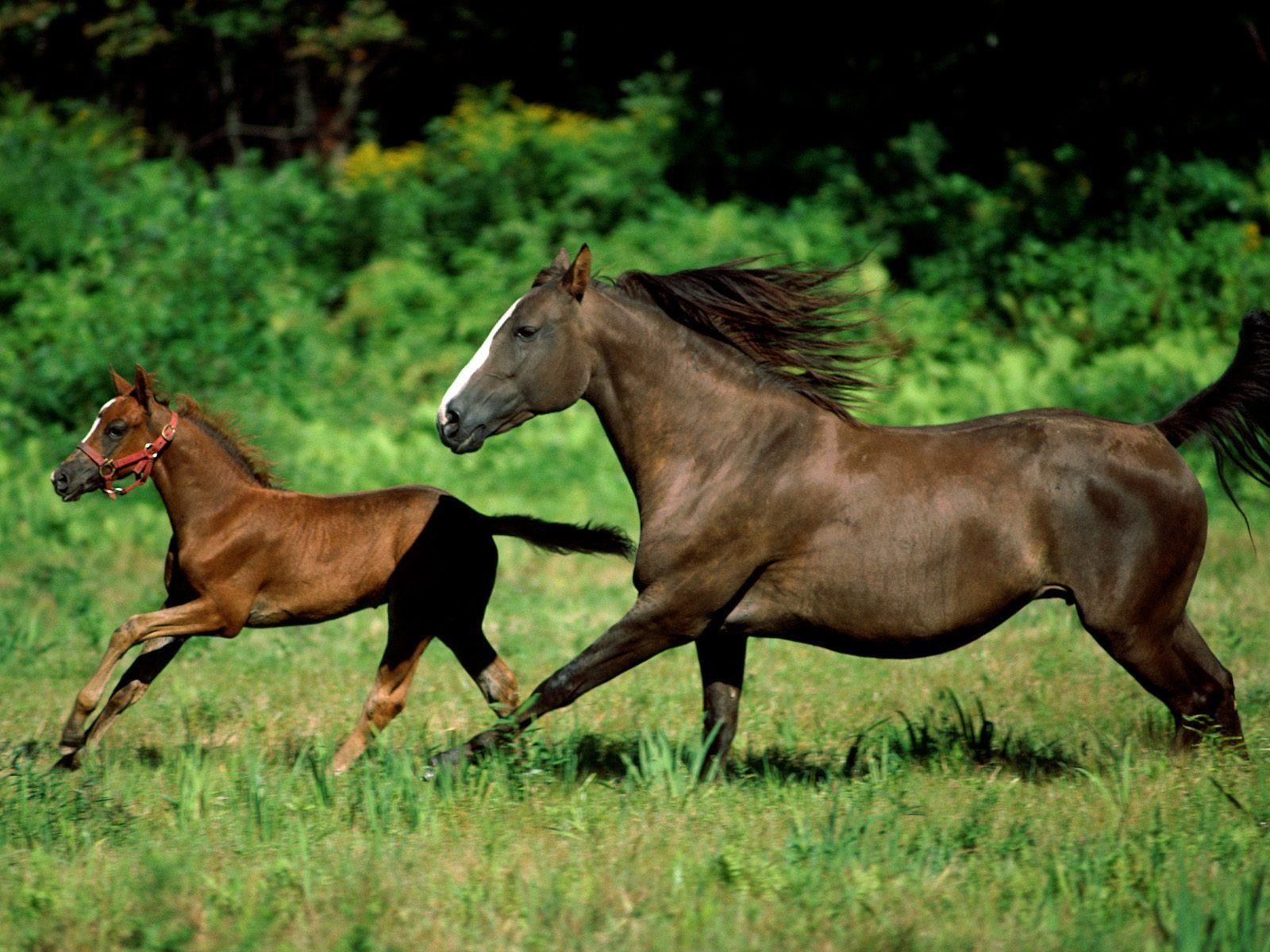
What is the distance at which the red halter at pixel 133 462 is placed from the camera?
6.10 metres

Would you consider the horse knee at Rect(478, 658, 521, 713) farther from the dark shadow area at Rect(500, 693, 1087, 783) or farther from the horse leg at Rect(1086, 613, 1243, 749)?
the horse leg at Rect(1086, 613, 1243, 749)

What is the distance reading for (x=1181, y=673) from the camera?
5.65 m

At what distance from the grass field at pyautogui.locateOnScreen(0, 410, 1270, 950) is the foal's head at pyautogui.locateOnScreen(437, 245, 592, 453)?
4.04ft

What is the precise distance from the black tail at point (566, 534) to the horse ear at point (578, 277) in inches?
48.0

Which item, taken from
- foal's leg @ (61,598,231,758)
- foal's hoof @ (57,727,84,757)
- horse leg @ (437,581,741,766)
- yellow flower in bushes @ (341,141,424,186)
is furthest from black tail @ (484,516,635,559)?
yellow flower in bushes @ (341,141,424,186)

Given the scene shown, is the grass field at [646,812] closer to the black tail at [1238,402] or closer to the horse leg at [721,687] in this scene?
the horse leg at [721,687]

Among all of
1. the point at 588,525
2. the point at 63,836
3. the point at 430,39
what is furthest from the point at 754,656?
the point at 430,39

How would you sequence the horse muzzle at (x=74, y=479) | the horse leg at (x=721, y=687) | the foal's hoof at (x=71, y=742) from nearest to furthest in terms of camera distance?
the horse leg at (x=721, y=687) → the foal's hoof at (x=71, y=742) → the horse muzzle at (x=74, y=479)

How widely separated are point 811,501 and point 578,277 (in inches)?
45.1

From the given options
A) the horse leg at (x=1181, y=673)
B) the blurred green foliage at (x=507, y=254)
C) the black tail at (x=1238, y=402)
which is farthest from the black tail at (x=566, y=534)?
the blurred green foliage at (x=507, y=254)

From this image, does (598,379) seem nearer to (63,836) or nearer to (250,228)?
(63,836)

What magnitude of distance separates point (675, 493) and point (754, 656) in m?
2.99

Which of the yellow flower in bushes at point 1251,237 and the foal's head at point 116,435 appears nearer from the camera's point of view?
the foal's head at point 116,435

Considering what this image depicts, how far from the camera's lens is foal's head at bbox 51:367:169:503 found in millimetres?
6064
